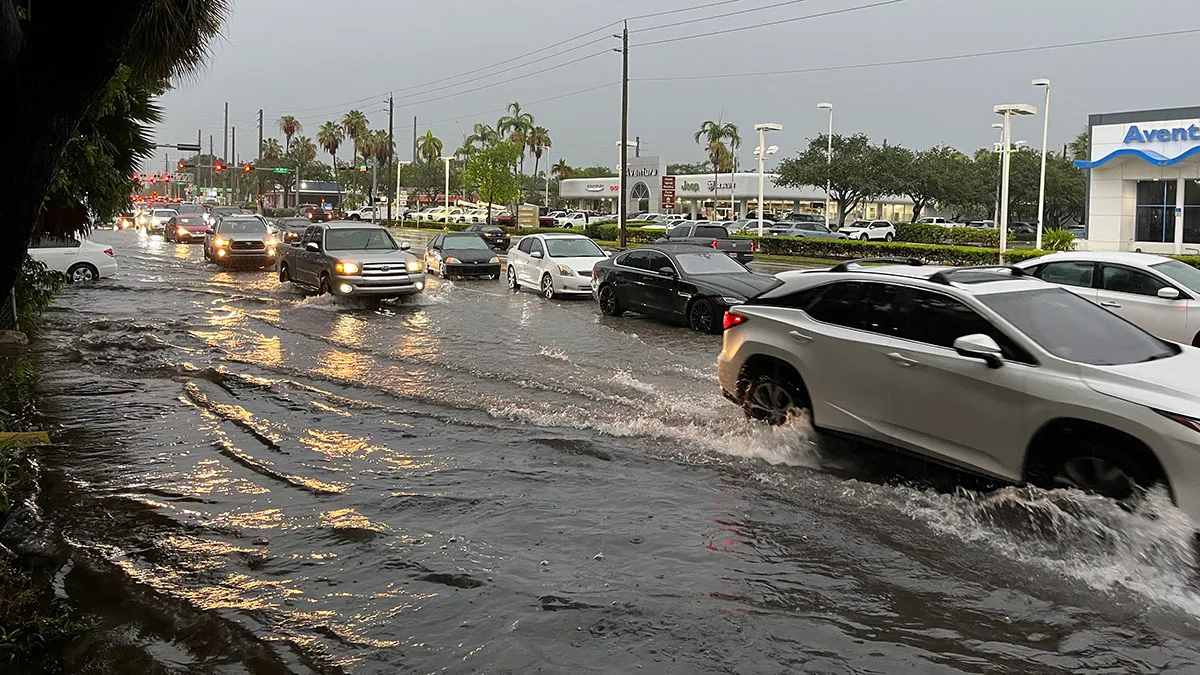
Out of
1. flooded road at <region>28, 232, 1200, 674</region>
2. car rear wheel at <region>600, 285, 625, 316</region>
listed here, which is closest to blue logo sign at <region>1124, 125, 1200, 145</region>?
car rear wheel at <region>600, 285, 625, 316</region>

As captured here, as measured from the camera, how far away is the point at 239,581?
19.3ft

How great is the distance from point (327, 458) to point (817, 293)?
445cm

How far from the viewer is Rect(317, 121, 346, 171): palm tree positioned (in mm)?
122375

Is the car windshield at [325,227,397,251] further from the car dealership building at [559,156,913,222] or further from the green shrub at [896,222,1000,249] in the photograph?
the car dealership building at [559,156,913,222]

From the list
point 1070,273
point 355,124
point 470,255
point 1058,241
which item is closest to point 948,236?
point 1058,241

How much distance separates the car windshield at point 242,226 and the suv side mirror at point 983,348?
101 feet

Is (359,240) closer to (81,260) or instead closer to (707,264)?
(81,260)

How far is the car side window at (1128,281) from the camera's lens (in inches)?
512

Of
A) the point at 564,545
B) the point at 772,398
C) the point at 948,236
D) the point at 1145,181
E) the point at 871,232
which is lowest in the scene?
the point at 564,545

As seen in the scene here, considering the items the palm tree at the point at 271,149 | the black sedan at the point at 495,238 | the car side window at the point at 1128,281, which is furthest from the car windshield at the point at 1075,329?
the palm tree at the point at 271,149

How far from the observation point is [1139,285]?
13.1 meters

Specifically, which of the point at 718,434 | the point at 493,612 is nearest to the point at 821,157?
the point at 718,434

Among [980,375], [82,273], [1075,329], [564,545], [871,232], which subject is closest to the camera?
[564,545]

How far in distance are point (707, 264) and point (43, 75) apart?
14010mm
